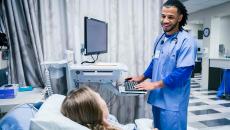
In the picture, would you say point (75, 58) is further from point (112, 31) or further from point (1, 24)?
point (1, 24)

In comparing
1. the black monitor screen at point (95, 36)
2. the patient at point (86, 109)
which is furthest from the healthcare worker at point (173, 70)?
the patient at point (86, 109)

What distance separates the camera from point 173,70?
1668 mm

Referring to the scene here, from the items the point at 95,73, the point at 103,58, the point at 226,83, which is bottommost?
the point at 226,83

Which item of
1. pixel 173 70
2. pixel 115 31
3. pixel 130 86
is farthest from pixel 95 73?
pixel 115 31

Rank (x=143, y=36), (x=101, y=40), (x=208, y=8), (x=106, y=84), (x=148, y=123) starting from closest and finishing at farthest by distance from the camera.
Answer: (x=148, y=123) < (x=106, y=84) < (x=101, y=40) < (x=143, y=36) < (x=208, y=8)

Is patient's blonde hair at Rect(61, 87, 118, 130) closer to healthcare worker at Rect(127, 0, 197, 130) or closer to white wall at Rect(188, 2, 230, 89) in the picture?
healthcare worker at Rect(127, 0, 197, 130)

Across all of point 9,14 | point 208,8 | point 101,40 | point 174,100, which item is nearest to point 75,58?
point 101,40

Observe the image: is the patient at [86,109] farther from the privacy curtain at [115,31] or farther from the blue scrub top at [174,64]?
the privacy curtain at [115,31]

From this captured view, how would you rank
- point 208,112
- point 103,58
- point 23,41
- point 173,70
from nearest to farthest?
point 173,70, point 23,41, point 103,58, point 208,112

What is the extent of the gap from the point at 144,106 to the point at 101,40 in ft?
3.03

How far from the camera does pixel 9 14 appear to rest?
2236 mm

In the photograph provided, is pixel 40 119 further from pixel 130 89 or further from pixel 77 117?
pixel 130 89

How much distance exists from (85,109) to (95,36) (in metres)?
1.31

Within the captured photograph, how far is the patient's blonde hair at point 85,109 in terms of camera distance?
3.09 feet
